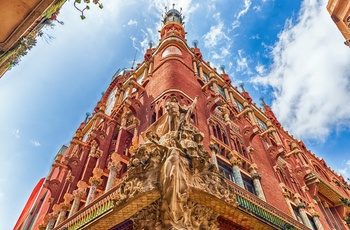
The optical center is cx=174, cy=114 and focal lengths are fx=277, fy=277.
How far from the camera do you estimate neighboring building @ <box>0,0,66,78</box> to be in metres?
5.58

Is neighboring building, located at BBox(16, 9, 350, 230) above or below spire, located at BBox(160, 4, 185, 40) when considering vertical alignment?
below

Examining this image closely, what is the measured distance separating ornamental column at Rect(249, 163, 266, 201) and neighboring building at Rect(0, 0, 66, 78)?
10.2 meters

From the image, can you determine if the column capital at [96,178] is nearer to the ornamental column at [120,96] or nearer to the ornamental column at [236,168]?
the ornamental column at [236,168]

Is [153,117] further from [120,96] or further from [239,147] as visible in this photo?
[120,96]

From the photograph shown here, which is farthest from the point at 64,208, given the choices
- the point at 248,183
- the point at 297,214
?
the point at 297,214

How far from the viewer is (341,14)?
36.2 ft

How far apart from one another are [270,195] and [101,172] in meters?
7.60

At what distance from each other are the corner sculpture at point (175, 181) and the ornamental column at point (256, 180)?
440cm

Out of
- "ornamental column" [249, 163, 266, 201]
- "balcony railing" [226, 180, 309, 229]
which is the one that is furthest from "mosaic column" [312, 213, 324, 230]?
"balcony railing" [226, 180, 309, 229]

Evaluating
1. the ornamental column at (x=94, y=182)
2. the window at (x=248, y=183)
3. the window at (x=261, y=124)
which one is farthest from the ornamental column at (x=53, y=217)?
the window at (x=261, y=124)

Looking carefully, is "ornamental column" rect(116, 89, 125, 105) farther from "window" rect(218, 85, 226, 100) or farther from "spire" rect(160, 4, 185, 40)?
"window" rect(218, 85, 226, 100)

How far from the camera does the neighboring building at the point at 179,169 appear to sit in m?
7.30

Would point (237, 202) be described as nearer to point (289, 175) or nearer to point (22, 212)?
point (289, 175)

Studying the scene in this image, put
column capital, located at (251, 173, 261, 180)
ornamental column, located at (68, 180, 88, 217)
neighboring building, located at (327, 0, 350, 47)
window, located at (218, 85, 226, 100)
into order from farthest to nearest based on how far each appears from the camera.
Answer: window, located at (218, 85, 226, 100), column capital, located at (251, 173, 261, 180), ornamental column, located at (68, 180, 88, 217), neighboring building, located at (327, 0, 350, 47)
